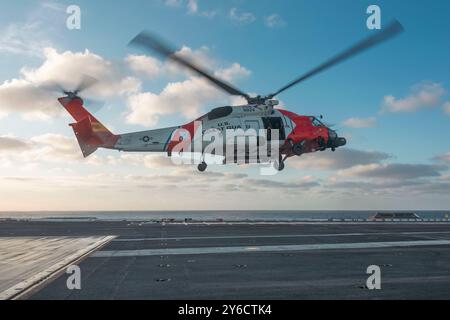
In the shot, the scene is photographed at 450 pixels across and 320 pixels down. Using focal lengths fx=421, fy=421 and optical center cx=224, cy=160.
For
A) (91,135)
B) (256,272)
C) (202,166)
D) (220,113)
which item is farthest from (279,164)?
(256,272)

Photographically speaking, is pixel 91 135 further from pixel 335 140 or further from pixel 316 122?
pixel 335 140

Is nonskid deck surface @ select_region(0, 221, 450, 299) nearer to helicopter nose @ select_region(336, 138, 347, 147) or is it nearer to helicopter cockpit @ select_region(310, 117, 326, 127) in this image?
Answer: helicopter nose @ select_region(336, 138, 347, 147)

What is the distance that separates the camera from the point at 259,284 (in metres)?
14.1

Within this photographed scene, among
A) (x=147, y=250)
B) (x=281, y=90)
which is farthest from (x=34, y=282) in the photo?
(x=281, y=90)

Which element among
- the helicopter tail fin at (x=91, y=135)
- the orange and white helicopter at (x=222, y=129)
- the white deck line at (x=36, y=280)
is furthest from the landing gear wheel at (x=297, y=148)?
the white deck line at (x=36, y=280)

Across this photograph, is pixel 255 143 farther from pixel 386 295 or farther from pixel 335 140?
pixel 386 295

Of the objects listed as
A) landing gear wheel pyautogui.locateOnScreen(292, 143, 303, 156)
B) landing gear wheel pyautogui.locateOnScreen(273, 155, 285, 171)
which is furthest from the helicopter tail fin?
landing gear wheel pyautogui.locateOnScreen(292, 143, 303, 156)

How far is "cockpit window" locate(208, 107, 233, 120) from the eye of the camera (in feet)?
100

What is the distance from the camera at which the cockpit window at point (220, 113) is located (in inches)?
1202

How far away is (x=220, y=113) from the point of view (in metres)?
30.5

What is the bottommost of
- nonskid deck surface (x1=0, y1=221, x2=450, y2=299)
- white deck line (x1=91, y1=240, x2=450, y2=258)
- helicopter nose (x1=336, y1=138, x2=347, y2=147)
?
white deck line (x1=91, y1=240, x2=450, y2=258)

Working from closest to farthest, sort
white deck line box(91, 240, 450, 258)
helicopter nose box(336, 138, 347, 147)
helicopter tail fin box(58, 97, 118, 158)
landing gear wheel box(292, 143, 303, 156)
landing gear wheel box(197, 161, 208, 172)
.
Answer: white deck line box(91, 240, 450, 258) < helicopter tail fin box(58, 97, 118, 158) < landing gear wheel box(197, 161, 208, 172) < landing gear wheel box(292, 143, 303, 156) < helicopter nose box(336, 138, 347, 147)

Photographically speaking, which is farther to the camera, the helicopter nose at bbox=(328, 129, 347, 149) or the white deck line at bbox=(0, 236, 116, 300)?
the helicopter nose at bbox=(328, 129, 347, 149)

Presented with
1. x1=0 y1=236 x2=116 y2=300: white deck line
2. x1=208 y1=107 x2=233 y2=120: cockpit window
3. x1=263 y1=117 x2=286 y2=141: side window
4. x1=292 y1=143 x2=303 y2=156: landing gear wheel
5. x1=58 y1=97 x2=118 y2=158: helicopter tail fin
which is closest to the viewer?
x1=0 y1=236 x2=116 y2=300: white deck line
